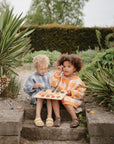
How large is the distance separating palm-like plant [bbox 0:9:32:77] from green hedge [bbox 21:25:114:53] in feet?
25.7

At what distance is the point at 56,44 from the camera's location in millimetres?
12555

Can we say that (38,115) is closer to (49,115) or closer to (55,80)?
(49,115)

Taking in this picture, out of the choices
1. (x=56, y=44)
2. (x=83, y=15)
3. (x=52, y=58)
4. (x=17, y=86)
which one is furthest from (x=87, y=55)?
(x=83, y=15)

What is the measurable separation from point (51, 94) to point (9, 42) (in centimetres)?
150

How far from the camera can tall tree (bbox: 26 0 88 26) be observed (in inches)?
963

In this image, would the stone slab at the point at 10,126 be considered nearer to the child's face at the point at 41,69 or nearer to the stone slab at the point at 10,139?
the stone slab at the point at 10,139

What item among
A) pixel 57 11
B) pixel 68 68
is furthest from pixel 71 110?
pixel 57 11

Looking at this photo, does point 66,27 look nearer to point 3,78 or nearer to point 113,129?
point 3,78

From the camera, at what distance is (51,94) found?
345cm

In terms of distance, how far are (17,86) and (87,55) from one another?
558 centimetres

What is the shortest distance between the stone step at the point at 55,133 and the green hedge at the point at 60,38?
31.0ft

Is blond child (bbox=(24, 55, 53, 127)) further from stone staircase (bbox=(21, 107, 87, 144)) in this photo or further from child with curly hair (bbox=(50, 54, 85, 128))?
stone staircase (bbox=(21, 107, 87, 144))

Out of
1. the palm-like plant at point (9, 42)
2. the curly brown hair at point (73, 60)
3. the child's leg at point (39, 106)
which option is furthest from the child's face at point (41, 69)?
the palm-like plant at point (9, 42)

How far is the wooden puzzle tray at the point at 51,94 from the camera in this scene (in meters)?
3.31
